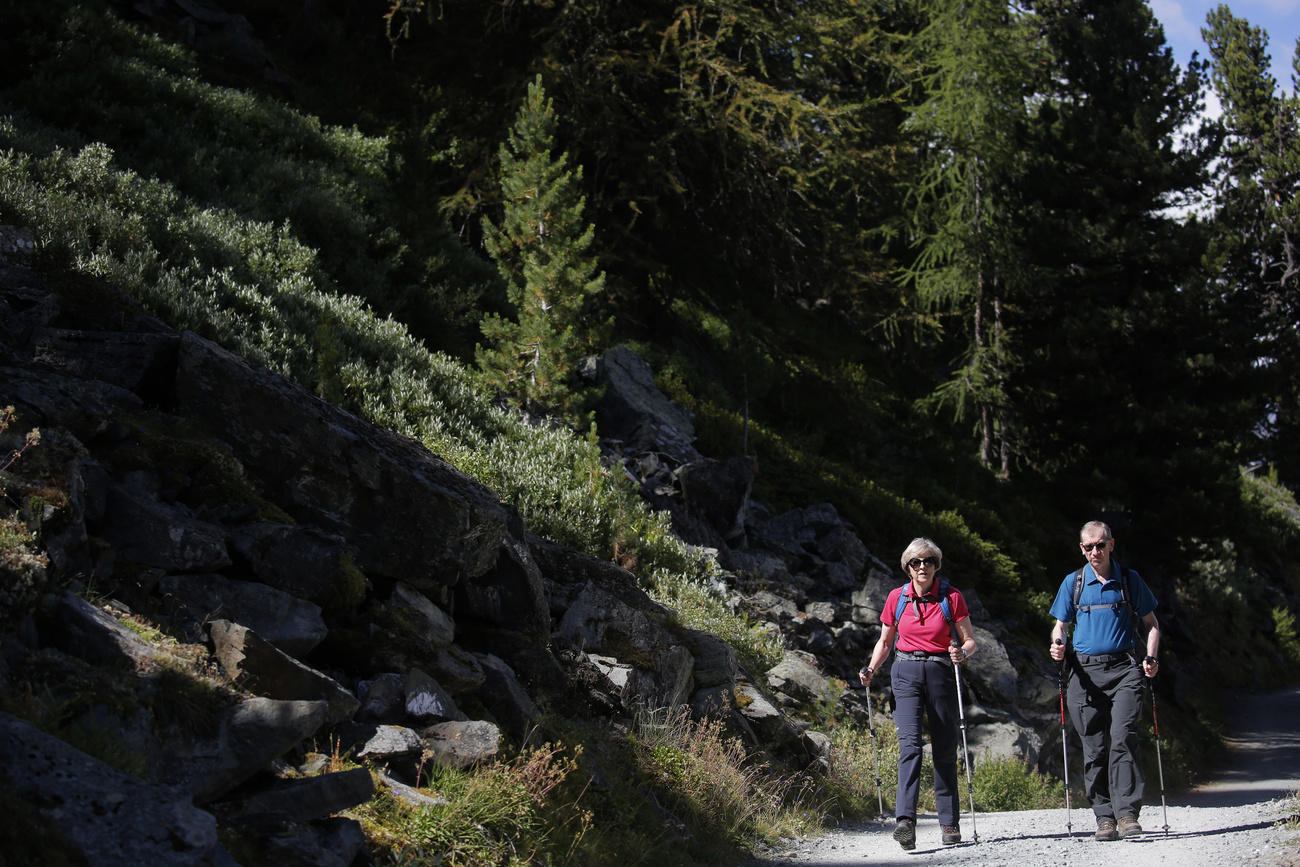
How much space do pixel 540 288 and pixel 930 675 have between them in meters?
7.95

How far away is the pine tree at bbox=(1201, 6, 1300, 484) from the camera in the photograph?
22.0 metres

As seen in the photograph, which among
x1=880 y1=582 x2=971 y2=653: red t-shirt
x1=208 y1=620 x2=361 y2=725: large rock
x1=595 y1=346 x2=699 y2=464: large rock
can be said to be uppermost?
x1=595 y1=346 x2=699 y2=464: large rock

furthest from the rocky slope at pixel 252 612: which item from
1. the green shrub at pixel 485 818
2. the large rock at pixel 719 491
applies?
the large rock at pixel 719 491

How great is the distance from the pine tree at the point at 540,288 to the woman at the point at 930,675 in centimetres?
689

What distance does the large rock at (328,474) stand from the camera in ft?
20.5

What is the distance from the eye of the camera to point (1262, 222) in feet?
87.6

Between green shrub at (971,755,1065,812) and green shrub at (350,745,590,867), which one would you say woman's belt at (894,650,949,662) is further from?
green shrub at (971,755,1065,812)

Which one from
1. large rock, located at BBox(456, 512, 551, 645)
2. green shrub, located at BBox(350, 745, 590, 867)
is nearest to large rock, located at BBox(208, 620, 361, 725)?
green shrub, located at BBox(350, 745, 590, 867)

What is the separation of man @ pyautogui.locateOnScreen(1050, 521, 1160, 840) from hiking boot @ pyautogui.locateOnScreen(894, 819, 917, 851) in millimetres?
1336

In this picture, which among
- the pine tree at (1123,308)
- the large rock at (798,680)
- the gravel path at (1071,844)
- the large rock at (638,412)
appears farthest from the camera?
the pine tree at (1123,308)

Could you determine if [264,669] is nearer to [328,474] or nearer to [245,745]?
[245,745]

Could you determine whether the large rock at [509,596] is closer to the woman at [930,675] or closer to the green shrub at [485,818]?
the green shrub at [485,818]

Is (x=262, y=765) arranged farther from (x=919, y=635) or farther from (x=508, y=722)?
Result: (x=919, y=635)

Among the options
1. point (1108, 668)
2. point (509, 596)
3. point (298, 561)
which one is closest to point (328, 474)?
point (298, 561)
